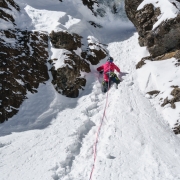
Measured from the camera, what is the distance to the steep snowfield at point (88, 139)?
6.16 meters

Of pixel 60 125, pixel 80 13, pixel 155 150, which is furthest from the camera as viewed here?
pixel 80 13

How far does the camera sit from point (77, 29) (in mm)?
13617

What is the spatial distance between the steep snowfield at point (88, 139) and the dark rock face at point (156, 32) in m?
2.51

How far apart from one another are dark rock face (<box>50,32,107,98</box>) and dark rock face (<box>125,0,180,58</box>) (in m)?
2.48

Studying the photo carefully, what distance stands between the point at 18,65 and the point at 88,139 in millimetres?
4424

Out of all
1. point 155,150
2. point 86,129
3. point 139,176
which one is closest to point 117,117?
point 86,129

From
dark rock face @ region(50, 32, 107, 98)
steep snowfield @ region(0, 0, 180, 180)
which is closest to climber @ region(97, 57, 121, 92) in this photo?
steep snowfield @ region(0, 0, 180, 180)

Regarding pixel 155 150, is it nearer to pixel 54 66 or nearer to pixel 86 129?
pixel 86 129

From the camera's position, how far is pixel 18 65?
9.53 metres

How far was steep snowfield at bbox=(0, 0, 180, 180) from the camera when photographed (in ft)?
20.2

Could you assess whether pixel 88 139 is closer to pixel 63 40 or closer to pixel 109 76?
pixel 109 76

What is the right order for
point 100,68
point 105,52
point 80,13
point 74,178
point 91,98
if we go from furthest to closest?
1. point 80,13
2. point 105,52
3. point 100,68
4. point 91,98
5. point 74,178

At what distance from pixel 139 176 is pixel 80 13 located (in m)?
12.3

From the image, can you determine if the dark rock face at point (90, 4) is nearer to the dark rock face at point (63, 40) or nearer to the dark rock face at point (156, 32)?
the dark rock face at point (156, 32)
